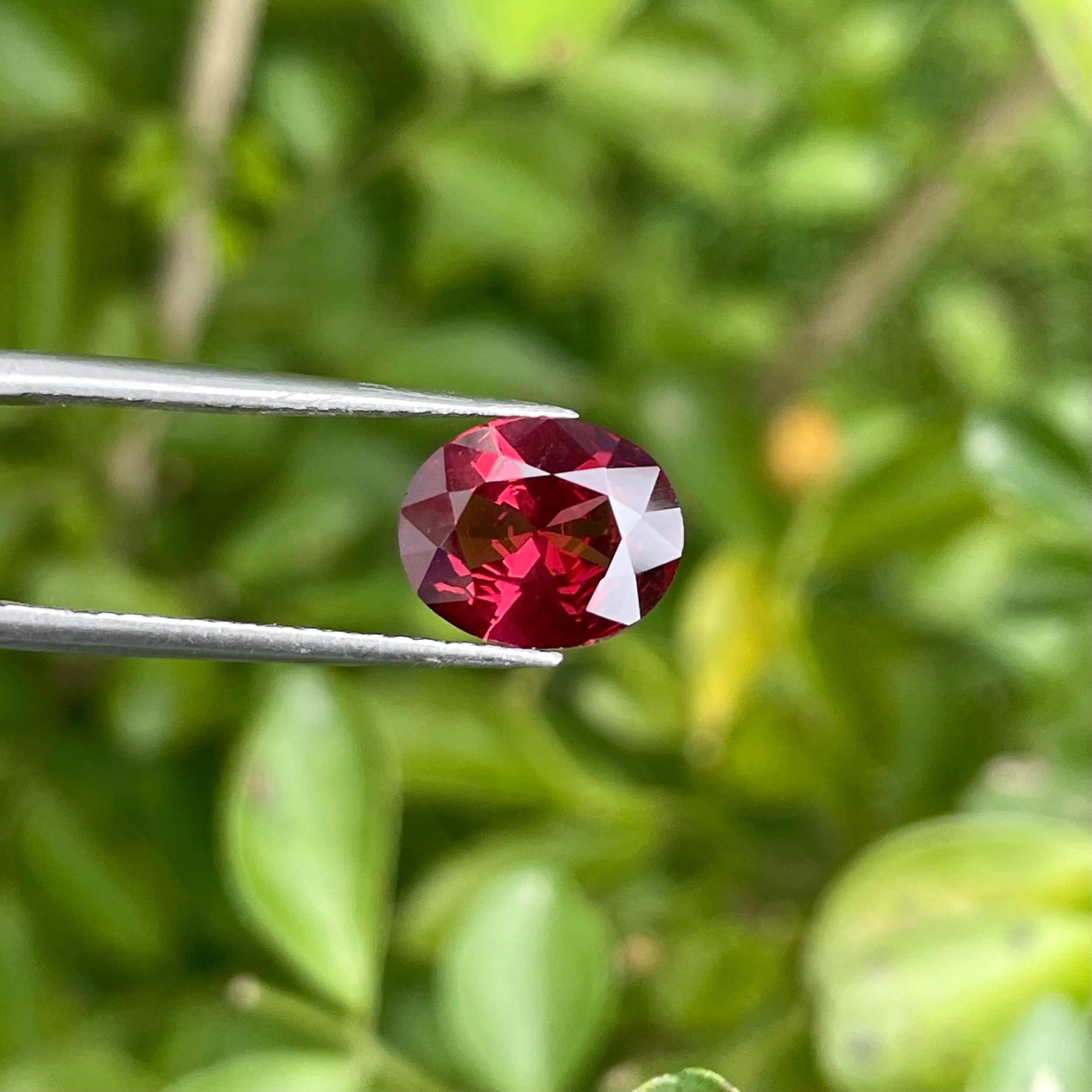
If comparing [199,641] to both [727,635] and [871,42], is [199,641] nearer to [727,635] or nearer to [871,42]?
[727,635]

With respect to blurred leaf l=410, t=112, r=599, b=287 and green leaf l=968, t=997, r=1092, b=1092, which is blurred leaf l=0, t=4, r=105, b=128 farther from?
green leaf l=968, t=997, r=1092, b=1092

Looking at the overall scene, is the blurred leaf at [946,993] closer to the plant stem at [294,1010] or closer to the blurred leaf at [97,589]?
the plant stem at [294,1010]

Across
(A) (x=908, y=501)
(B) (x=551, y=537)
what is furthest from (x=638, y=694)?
(B) (x=551, y=537)

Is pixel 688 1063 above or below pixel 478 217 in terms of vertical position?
below

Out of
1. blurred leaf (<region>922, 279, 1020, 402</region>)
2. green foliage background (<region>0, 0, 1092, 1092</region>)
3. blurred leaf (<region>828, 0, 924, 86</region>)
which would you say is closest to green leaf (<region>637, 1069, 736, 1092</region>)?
green foliage background (<region>0, 0, 1092, 1092</region>)

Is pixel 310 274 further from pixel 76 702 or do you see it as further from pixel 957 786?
pixel 957 786

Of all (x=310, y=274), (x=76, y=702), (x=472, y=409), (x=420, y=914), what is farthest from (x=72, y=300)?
(x=472, y=409)
